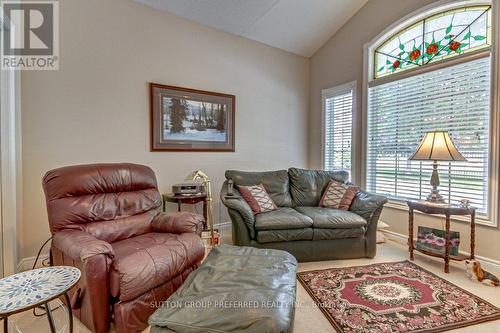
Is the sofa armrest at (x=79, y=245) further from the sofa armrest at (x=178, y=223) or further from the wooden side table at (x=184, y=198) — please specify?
the wooden side table at (x=184, y=198)

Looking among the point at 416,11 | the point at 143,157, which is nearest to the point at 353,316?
the point at 143,157

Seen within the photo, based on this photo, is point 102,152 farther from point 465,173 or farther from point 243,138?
point 465,173

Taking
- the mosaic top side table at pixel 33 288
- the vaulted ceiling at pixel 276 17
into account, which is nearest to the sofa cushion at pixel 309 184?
the vaulted ceiling at pixel 276 17

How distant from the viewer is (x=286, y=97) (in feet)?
14.8

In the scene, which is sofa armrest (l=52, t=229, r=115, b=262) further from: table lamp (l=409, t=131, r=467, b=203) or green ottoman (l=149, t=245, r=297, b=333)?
table lamp (l=409, t=131, r=467, b=203)

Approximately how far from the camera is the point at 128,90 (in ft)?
9.96

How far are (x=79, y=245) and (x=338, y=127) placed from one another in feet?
12.8

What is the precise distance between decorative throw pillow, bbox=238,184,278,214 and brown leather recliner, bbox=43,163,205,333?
0.85 metres

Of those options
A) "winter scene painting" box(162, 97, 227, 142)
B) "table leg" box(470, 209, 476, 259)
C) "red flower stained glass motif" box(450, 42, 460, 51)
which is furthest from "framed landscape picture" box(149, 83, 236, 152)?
"table leg" box(470, 209, 476, 259)

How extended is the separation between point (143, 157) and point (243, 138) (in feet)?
5.00

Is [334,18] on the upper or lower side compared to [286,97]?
upper

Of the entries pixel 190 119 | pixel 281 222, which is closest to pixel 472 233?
pixel 281 222

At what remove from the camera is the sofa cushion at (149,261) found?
157cm

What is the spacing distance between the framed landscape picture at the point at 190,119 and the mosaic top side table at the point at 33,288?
2046mm
